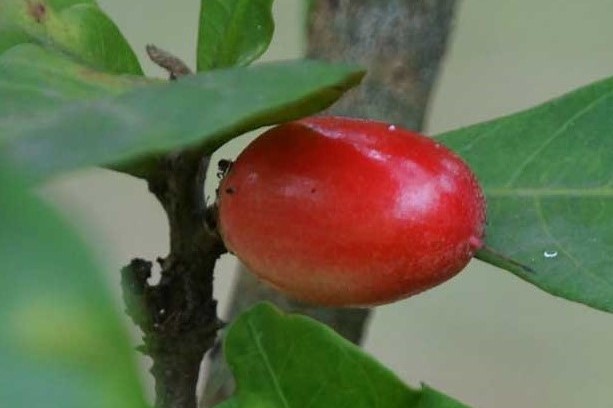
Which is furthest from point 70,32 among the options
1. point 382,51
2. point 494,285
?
point 494,285

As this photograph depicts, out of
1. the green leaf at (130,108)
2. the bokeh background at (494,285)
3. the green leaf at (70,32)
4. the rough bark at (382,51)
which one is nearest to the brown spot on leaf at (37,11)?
the green leaf at (70,32)

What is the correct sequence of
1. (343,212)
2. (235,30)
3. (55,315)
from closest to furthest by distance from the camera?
1. (55,315)
2. (343,212)
3. (235,30)

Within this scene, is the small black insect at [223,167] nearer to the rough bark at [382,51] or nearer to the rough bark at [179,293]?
the rough bark at [179,293]

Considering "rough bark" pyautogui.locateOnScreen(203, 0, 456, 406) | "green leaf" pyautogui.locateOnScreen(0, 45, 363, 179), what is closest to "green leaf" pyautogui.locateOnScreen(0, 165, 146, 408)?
"green leaf" pyautogui.locateOnScreen(0, 45, 363, 179)

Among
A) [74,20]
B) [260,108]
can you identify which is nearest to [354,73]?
[260,108]

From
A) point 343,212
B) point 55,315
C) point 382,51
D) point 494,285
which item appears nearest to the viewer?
point 55,315

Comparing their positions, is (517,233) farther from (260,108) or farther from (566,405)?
(566,405)

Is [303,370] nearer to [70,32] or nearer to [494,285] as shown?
[70,32]
